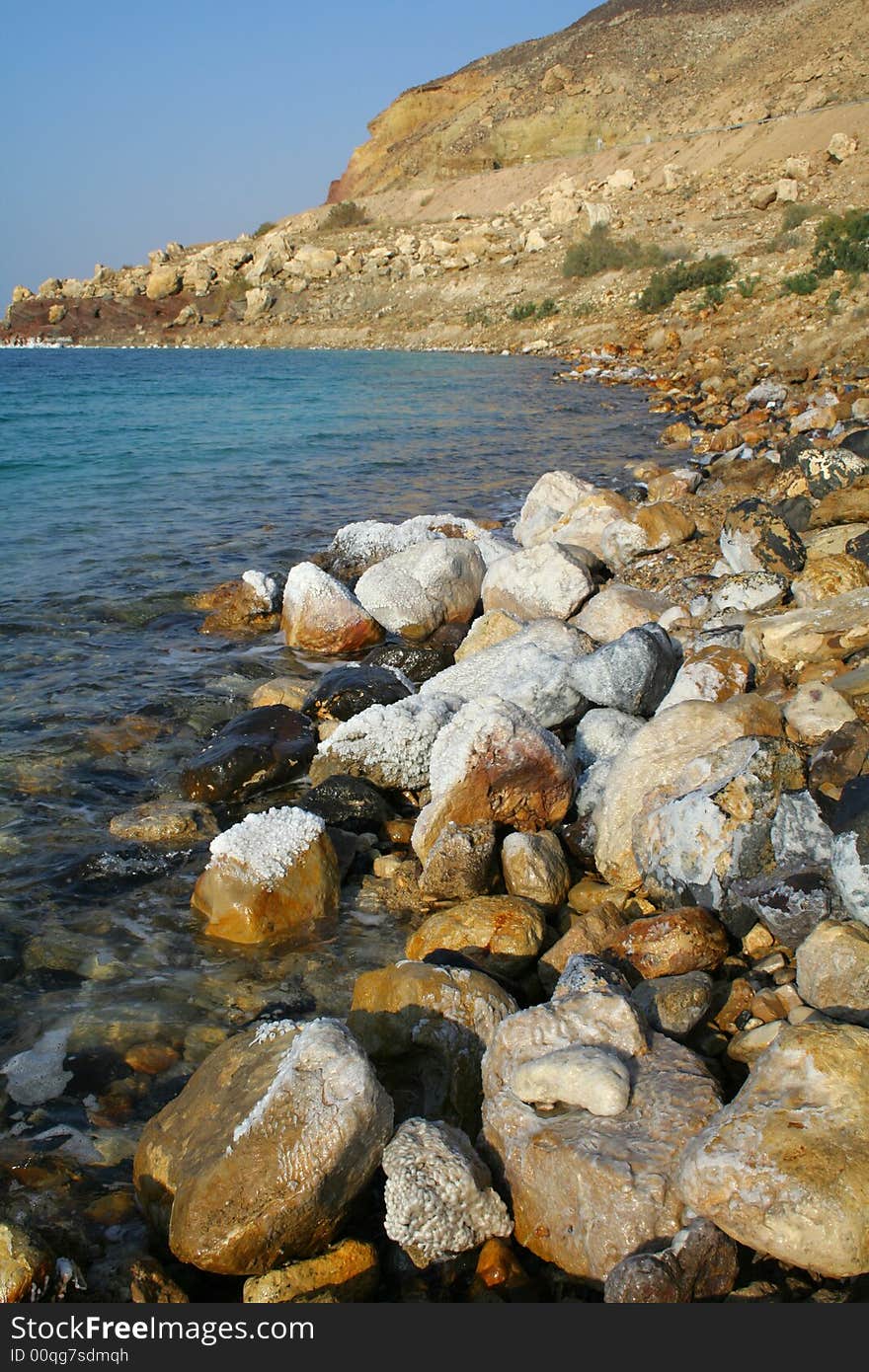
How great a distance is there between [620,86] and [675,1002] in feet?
230

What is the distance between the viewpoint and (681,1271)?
6.54ft

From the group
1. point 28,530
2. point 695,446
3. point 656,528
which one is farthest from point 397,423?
point 656,528

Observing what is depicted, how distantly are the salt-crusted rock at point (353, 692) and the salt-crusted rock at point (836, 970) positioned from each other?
312 centimetres

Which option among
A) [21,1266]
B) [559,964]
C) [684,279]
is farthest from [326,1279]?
[684,279]

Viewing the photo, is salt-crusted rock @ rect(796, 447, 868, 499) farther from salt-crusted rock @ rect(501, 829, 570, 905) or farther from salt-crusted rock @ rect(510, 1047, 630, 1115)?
salt-crusted rock @ rect(510, 1047, 630, 1115)

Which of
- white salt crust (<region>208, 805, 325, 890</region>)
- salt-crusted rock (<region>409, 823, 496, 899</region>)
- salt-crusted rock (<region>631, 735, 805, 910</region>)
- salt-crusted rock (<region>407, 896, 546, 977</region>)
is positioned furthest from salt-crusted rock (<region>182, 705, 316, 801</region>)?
salt-crusted rock (<region>631, 735, 805, 910</region>)

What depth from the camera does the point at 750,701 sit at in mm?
3941

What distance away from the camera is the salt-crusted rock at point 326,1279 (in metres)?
2.15

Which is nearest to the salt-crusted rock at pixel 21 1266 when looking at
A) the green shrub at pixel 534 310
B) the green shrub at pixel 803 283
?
the green shrub at pixel 803 283

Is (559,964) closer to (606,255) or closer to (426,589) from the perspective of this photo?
(426,589)

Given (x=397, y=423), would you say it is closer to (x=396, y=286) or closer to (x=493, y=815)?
(x=493, y=815)

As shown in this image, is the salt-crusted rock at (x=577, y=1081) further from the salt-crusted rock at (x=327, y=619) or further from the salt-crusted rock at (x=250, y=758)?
the salt-crusted rock at (x=327, y=619)

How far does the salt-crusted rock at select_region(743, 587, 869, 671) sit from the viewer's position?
441cm

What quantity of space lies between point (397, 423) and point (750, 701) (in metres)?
15.2
